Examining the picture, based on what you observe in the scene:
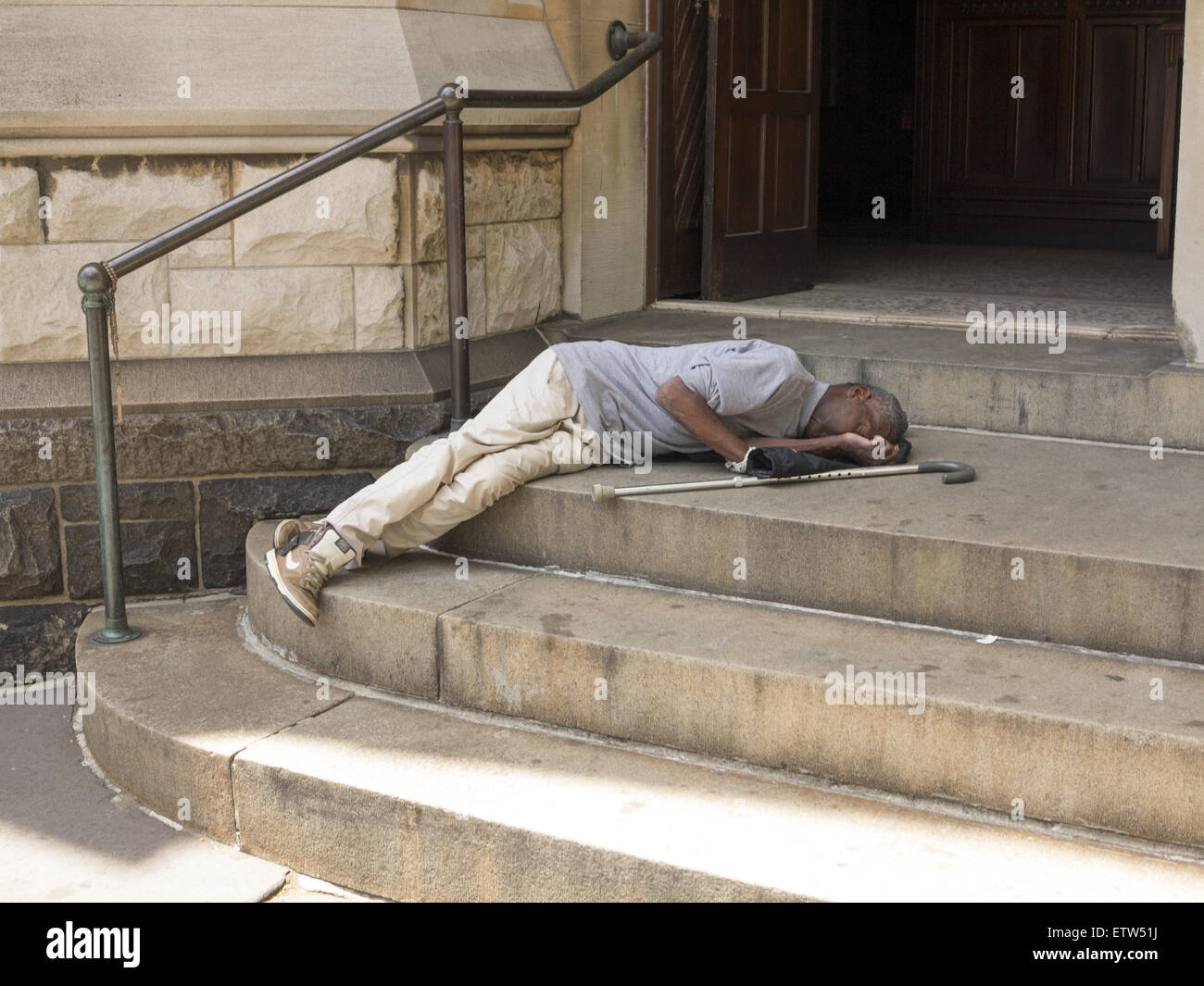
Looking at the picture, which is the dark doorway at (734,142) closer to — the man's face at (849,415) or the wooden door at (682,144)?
the wooden door at (682,144)

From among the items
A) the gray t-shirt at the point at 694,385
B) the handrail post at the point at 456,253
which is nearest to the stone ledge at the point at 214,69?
the handrail post at the point at 456,253

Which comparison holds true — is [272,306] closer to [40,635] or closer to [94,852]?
[40,635]

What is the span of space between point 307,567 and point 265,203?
1.11m

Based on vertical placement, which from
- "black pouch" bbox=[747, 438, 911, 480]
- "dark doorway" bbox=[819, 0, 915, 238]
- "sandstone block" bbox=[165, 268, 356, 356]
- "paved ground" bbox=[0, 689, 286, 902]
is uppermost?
"dark doorway" bbox=[819, 0, 915, 238]

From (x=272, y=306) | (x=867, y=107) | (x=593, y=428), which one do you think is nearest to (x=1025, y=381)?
(x=593, y=428)

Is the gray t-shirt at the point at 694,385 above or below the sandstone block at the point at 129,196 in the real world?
below

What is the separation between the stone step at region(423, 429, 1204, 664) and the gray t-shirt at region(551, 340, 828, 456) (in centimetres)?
14

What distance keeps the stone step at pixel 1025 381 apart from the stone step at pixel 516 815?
1.88 meters

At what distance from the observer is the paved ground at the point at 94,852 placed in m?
3.16

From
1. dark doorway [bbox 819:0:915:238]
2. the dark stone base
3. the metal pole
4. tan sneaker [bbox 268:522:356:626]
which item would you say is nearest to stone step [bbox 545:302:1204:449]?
the metal pole

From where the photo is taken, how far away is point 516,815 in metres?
2.97

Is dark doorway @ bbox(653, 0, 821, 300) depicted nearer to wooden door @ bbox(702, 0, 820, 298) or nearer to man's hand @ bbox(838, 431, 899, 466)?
wooden door @ bbox(702, 0, 820, 298)

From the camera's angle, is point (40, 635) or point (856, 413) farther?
point (40, 635)

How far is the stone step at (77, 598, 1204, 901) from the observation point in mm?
2711
